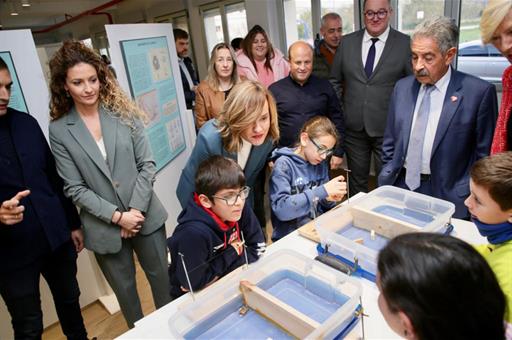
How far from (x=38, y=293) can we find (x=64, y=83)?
915 mm

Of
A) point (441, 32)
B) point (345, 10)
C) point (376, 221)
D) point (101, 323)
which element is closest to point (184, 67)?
point (345, 10)

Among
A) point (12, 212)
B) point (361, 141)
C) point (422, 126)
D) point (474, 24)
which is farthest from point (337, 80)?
point (12, 212)

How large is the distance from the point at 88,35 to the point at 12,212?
902cm

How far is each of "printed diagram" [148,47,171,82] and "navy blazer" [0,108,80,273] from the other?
3.61 feet

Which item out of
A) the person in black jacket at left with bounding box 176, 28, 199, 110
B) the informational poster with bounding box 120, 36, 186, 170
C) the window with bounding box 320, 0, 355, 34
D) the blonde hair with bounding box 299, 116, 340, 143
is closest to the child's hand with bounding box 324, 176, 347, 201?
the blonde hair with bounding box 299, 116, 340, 143

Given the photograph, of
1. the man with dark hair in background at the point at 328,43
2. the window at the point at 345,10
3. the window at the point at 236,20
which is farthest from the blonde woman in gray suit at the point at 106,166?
the window at the point at 236,20

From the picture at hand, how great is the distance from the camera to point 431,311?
1.93 feet

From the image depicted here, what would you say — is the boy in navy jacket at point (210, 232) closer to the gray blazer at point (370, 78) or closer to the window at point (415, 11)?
the gray blazer at point (370, 78)

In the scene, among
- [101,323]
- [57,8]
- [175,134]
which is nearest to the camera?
[101,323]

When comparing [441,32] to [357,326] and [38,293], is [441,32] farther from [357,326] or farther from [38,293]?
[38,293]

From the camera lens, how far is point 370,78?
2453 millimetres

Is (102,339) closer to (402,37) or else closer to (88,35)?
(402,37)

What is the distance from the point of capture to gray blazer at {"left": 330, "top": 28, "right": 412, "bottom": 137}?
7.81 ft

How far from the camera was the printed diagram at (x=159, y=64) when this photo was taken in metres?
2.45
